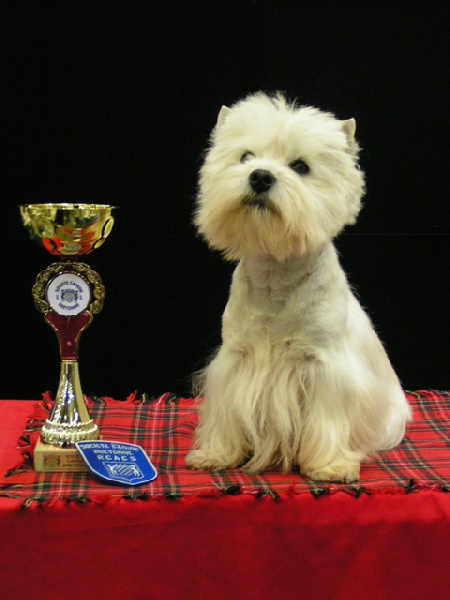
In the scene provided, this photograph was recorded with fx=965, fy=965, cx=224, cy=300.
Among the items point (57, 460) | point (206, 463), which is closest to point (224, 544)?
point (206, 463)

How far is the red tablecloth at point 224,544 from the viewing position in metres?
2.13

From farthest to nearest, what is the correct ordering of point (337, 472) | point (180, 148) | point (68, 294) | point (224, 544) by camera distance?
1. point (180, 148)
2. point (68, 294)
3. point (337, 472)
4. point (224, 544)

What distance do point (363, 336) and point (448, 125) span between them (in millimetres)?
1128

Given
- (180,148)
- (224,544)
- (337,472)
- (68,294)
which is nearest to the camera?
(224,544)

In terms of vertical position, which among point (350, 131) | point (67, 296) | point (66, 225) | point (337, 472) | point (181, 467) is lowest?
point (181, 467)

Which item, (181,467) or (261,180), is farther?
(181,467)

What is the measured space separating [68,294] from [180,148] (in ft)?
3.53

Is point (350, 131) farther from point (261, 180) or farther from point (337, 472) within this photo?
point (337, 472)

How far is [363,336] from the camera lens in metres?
2.61

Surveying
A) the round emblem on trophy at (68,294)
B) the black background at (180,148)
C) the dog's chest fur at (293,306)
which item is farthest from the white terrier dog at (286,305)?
the black background at (180,148)

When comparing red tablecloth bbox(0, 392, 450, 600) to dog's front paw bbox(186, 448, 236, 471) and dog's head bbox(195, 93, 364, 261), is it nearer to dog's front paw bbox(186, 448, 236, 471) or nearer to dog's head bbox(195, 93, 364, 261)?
dog's front paw bbox(186, 448, 236, 471)

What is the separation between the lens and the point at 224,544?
2.17m

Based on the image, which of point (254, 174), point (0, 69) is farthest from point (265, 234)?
point (0, 69)

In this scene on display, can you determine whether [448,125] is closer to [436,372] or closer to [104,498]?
[436,372]
